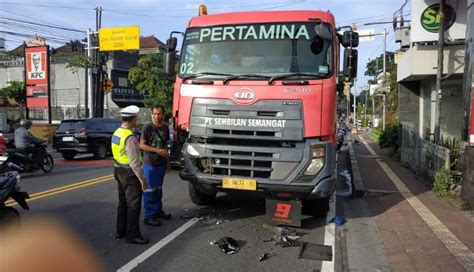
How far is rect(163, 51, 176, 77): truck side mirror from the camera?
299 inches

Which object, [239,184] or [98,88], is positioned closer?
[239,184]

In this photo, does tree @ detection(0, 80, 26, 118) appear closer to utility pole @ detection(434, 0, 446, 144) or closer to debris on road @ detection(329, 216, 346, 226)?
utility pole @ detection(434, 0, 446, 144)

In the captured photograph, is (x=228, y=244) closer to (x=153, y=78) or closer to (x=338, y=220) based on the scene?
(x=338, y=220)

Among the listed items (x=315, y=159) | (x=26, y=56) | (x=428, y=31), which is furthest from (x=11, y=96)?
(x=315, y=159)

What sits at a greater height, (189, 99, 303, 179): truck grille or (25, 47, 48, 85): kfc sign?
(25, 47, 48, 85): kfc sign

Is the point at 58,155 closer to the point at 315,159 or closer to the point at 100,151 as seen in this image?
the point at 100,151

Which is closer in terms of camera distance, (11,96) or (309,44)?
(309,44)

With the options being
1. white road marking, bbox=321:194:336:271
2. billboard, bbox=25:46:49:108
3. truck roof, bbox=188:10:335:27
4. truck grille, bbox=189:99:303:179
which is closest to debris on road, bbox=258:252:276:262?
white road marking, bbox=321:194:336:271

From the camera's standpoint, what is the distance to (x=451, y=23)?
40.7 ft

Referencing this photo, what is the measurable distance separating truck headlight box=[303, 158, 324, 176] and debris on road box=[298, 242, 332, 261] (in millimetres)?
927

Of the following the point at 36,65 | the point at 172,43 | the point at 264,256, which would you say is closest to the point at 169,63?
the point at 172,43

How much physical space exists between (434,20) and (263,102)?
353 inches

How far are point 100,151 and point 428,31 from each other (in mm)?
12022

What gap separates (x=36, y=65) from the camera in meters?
26.2
